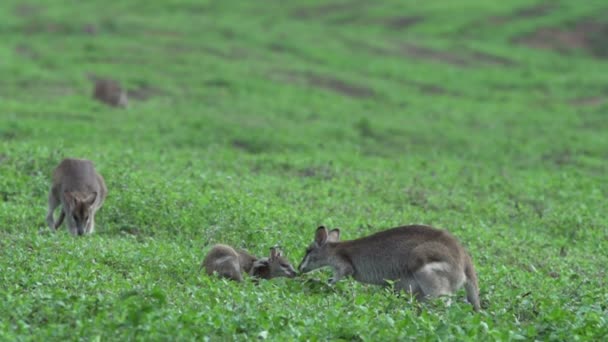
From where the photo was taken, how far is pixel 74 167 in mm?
13414

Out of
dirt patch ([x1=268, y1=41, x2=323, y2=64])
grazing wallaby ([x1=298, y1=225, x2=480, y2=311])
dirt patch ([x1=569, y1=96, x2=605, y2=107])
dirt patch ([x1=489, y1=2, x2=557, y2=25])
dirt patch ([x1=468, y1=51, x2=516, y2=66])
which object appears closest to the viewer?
grazing wallaby ([x1=298, y1=225, x2=480, y2=311])

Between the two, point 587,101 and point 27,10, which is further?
point 27,10

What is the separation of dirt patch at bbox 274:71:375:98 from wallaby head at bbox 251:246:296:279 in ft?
67.7

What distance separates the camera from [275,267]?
11.1 m

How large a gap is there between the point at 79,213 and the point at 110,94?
46.1ft

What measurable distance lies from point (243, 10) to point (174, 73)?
802 inches

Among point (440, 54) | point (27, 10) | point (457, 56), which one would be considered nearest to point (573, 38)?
point (457, 56)

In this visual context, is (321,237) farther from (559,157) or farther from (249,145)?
(559,157)

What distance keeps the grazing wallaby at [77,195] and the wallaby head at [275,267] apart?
8.78 ft

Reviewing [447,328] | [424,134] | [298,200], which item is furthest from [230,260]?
[424,134]

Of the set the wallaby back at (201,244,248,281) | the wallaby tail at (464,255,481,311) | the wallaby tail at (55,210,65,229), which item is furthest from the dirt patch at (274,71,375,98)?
the wallaby tail at (464,255,481,311)

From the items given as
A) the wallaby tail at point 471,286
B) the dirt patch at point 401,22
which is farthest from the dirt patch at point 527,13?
the wallaby tail at point 471,286

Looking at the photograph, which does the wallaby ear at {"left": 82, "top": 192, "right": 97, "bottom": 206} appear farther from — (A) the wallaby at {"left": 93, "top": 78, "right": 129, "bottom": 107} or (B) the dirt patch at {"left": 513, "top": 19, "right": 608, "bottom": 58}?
(B) the dirt patch at {"left": 513, "top": 19, "right": 608, "bottom": 58}

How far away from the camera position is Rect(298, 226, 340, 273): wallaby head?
1116 cm
